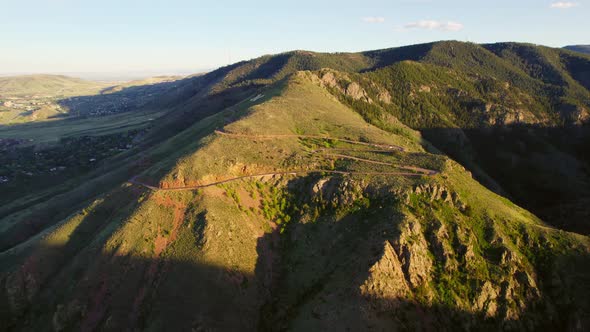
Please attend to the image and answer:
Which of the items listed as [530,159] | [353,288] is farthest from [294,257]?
[530,159]

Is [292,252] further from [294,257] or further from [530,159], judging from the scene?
[530,159]

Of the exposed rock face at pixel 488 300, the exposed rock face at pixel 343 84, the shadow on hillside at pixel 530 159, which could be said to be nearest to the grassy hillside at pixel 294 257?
the exposed rock face at pixel 488 300

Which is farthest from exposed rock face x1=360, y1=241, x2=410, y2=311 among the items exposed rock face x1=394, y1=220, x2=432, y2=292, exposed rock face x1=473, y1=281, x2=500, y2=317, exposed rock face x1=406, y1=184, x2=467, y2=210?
exposed rock face x1=406, y1=184, x2=467, y2=210

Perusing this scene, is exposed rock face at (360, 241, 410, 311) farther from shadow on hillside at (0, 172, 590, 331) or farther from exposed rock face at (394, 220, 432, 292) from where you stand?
exposed rock face at (394, 220, 432, 292)

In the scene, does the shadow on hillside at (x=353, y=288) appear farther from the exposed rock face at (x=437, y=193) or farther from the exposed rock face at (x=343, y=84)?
the exposed rock face at (x=343, y=84)

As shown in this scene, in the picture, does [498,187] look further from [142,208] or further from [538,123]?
[142,208]

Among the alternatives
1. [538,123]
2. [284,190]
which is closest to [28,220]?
[284,190]
